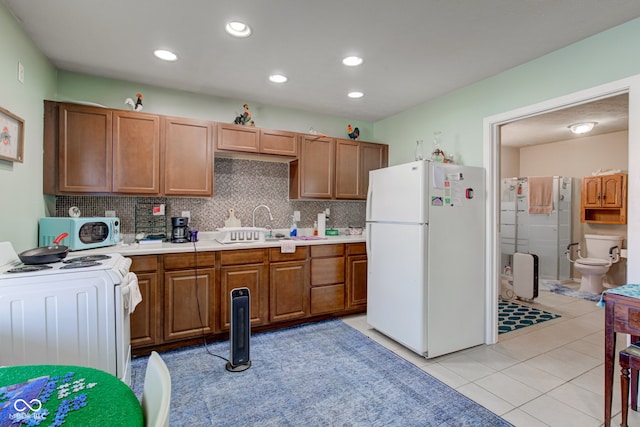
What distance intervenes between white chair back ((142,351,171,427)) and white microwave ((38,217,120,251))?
2042mm

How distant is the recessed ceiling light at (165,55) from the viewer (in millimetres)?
2516

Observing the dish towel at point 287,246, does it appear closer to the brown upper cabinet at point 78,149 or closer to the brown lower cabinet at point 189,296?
the brown lower cabinet at point 189,296

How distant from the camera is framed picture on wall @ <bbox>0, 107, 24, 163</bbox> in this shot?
1.93 metres

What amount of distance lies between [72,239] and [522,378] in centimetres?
350

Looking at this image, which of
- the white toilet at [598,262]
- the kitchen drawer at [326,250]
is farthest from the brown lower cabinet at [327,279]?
the white toilet at [598,262]

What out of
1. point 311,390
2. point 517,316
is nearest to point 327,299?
point 311,390

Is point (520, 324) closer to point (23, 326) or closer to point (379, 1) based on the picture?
point (379, 1)

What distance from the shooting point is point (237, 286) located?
3062mm

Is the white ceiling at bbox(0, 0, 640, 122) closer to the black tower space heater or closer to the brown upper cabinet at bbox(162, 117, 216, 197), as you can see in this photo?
the brown upper cabinet at bbox(162, 117, 216, 197)

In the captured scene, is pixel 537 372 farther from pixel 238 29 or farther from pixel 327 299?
pixel 238 29

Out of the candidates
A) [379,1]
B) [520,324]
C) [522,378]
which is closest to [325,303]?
[522,378]

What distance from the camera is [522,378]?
2395 millimetres

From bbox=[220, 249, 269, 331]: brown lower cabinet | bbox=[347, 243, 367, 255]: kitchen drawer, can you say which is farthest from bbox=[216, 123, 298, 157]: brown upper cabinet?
bbox=[347, 243, 367, 255]: kitchen drawer

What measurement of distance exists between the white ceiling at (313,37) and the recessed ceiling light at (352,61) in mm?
57
